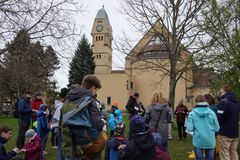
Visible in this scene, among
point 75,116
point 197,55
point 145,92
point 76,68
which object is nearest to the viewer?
point 75,116

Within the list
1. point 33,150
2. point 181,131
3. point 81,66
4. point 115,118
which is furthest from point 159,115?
point 81,66

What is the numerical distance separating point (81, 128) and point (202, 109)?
3702mm

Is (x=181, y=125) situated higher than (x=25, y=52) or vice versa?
(x=25, y=52)

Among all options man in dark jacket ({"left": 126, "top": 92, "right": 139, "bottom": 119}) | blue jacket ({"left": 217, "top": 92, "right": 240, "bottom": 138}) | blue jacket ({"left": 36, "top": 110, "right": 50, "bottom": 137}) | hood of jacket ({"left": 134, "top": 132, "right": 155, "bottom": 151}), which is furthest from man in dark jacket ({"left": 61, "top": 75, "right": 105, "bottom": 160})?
man in dark jacket ({"left": 126, "top": 92, "right": 139, "bottom": 119})

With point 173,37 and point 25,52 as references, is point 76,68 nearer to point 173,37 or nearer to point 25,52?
point 173,37

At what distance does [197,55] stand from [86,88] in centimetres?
1358

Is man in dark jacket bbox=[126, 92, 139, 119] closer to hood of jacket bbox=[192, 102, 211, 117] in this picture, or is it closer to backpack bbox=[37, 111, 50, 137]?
backpack bbox=[37, 111, 50, 137]

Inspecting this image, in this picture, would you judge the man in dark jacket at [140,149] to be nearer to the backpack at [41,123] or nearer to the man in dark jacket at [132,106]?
the backpack at [41,123]

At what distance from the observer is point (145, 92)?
6956 cm

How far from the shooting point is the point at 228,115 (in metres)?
7.73

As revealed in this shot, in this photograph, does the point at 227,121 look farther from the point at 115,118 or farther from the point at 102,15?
the point at 102,15

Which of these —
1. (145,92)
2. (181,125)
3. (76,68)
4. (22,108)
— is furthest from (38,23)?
(145,92)

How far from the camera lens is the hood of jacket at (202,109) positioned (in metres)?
6.86

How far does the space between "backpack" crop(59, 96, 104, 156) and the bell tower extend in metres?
75.1
